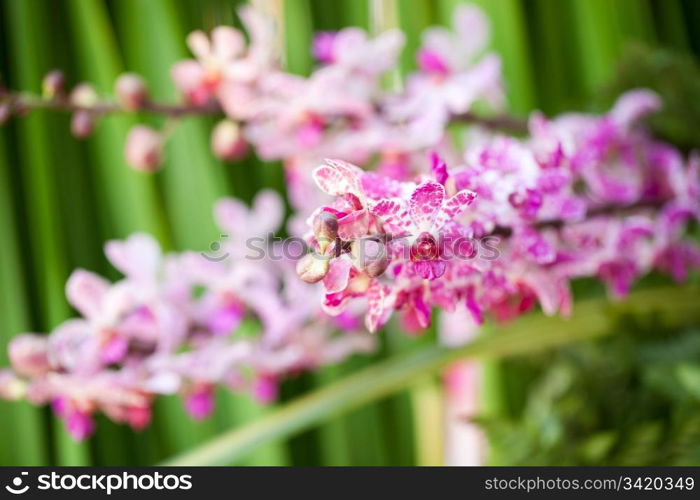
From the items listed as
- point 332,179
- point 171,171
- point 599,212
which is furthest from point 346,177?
point 171,171

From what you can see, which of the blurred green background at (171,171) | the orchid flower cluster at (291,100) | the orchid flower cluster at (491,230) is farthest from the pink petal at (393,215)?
the blurred green background at (171,171)

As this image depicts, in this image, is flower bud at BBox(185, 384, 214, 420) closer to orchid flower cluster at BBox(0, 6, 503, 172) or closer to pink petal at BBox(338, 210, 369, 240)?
orchid flower cluster at BBox(0, 6, 503, 172)

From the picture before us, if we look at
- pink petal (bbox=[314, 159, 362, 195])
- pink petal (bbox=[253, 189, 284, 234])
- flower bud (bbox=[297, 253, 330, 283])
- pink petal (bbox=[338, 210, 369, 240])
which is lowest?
flower bud (bbox=[297, 253, 330, 283])

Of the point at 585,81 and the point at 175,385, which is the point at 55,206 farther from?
the point at 585,81

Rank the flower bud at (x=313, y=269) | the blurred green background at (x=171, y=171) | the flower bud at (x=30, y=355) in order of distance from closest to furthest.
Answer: the flower bud at (x=313, y=269) < the flower bud at (x=30, y=355) < the blurred green background at (x=171, y=171)

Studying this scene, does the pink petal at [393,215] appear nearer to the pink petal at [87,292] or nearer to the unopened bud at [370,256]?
the unopened bud at [370,256]

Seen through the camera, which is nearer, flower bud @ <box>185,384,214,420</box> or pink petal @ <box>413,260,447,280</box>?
pink petal @ <box>413,260,447,280</box>

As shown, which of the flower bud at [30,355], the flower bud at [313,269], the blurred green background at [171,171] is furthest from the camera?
the blurred green background at [171,171]

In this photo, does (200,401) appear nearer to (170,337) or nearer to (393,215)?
(170,337)

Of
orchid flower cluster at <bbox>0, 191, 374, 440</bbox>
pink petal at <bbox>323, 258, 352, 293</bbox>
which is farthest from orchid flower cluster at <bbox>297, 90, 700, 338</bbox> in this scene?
orchid flower cluster at <bbox>0, 191, 374, 440</bbox>
